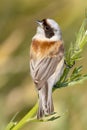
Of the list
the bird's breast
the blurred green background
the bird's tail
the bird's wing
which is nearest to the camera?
the bird's tail

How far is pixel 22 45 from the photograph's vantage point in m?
5.38

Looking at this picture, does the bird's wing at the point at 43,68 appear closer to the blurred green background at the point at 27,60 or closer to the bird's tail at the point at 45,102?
the bird's tail at the point at 45,102

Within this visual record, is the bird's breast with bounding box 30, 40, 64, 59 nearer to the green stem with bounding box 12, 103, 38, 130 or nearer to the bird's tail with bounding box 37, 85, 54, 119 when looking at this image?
the bird's tail with bounding box 37, 85, 54, 119

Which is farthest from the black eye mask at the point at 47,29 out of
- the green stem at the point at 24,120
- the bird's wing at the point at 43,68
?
the green stem at the point at 24,120

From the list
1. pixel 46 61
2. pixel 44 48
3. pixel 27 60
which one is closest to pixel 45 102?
pixel 46 61

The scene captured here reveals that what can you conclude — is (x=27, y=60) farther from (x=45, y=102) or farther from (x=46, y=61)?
(x=45, y=102)

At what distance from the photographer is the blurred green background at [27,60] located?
15.5 feet

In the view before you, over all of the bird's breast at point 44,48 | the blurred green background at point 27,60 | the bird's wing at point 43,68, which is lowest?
the blurred green background at point 27,60

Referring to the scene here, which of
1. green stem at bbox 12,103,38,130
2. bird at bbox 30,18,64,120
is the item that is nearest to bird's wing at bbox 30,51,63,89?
bird at bbox 30,18,64,120

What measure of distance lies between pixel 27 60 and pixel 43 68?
81.4 inches

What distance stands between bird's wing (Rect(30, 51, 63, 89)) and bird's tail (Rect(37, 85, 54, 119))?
41 mm

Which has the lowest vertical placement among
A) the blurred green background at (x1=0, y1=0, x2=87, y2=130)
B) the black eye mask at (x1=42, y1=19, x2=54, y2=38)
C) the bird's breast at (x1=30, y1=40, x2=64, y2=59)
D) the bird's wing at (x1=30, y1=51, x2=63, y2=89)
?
the blurred green background at (x1=0, y1=0, x2=87, y2=130)

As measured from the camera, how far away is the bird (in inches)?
118

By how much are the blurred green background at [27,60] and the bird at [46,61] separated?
1.02 m
